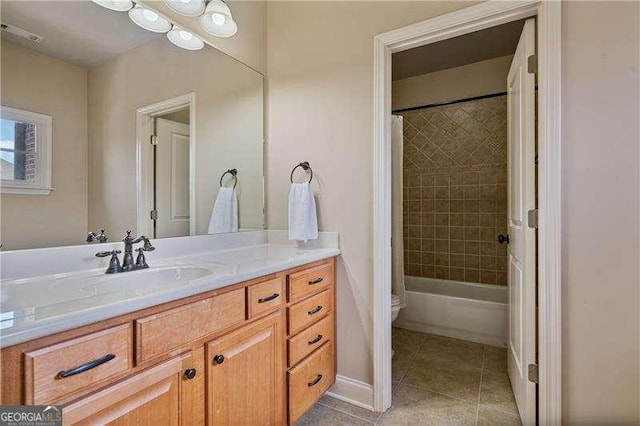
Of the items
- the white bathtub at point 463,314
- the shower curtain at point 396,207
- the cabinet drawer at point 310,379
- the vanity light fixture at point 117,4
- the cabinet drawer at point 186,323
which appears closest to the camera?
the cabinet drawer at point 186,323

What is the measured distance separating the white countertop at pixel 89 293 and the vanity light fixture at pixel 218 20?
1.24m

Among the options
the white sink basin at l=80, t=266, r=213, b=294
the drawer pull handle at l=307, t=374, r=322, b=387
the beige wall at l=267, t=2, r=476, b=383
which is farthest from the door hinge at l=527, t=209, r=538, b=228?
the white sink basin at l=80, t=266, r=213, b=294

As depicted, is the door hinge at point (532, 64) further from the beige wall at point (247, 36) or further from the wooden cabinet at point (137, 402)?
the wooden cabinet at point (137, 402)

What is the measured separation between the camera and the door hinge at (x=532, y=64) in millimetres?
1460

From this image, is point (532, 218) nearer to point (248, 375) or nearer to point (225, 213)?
point (248, 375)

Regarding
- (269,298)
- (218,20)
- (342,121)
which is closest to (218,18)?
(218,20)

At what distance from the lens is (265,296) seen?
131cm

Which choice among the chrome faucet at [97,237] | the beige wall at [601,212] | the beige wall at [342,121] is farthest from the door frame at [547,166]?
the chrome faucet at [97,237]

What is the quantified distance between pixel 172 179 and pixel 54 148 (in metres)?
0.50

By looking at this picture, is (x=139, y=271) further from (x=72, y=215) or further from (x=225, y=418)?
(x=225, y=418)

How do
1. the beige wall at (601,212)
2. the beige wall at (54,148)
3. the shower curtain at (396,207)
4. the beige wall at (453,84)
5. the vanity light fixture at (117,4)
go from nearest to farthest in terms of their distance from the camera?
the beige wall at (54,148), the beige wall at (601,212), the vanity light fixture at (117,4), the shower curtain at (396,207), the beige wall at (453,84)

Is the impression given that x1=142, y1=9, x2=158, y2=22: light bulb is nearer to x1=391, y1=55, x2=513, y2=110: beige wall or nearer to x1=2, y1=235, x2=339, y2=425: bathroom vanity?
x1=2, y1=235, x2=339, y2=425: bathroom vanity

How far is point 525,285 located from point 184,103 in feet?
Result: 6.37

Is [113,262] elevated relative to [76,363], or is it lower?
elevated
